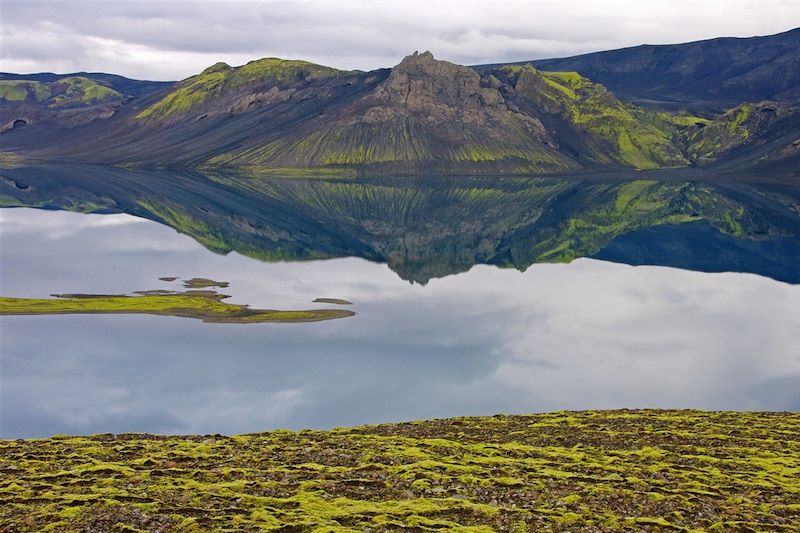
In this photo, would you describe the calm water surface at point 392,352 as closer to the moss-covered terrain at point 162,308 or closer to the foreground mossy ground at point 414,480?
the moss-covered terrain at point 162,308

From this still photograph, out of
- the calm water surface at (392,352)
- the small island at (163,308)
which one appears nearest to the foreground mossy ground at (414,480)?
the calm water surface at (392,352)

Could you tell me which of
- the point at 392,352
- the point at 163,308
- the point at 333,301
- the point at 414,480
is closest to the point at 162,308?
the point at 163,308

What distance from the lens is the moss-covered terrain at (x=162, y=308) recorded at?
96.7 metres

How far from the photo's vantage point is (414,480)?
32.5m

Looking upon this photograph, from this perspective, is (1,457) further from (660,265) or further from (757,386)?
(660,265)

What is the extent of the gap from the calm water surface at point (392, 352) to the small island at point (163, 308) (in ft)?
10.6

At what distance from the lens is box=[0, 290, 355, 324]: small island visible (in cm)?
9669

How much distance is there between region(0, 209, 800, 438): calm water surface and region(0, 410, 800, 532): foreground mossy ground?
17671 mm

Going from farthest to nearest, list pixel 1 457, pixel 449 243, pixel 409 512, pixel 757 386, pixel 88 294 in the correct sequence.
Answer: pixel 449 243 < pixel 88 294 < pixel 757 386 < pixel 1 457 < pixel 409 512

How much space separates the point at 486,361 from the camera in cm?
7656

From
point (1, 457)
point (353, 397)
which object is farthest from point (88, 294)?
point (1, 457)

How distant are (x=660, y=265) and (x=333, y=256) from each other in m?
62.4

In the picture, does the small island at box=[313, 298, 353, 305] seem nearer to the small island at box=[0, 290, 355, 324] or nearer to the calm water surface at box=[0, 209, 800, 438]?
the calm water surface at box=[0, 209, 800, 438]

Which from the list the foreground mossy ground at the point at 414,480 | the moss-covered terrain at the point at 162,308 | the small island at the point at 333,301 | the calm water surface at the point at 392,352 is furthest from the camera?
the small island at the point at 333,301
